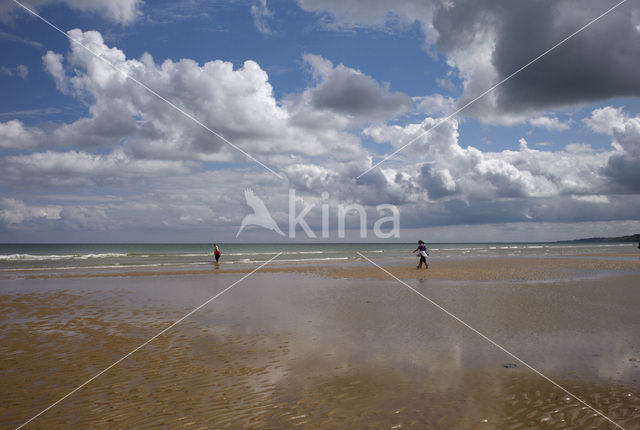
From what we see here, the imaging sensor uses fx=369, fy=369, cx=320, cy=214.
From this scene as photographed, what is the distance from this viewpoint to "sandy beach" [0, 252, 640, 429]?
581 cm

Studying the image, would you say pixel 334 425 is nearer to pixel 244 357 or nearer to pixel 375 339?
pixel 244 357

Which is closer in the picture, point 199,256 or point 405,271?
point 405,271

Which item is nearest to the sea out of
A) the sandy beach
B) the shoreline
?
the shoreline

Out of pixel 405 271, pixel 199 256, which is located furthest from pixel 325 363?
pixel 199 256

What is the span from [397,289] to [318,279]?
6.95 meters

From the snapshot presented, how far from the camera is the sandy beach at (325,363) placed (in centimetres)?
581

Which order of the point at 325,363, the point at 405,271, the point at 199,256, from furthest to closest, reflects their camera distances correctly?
1. the point at 199,256
2. the point at 405,271
3. the point at 325,363

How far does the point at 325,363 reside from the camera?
8102mm

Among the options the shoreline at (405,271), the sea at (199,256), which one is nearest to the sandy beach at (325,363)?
the shoreline at (405,271)

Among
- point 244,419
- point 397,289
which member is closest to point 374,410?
point 244,419

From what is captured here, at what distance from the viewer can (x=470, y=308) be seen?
46.3 feet

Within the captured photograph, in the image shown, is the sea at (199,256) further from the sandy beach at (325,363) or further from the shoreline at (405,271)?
the sandy beach at (325,363)

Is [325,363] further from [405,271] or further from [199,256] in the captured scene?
[199,256]

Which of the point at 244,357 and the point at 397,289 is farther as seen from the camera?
the point at 397,289
